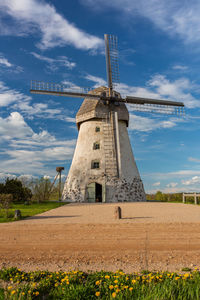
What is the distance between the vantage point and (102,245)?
7555 mm

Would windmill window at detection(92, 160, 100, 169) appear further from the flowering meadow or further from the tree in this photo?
the flowering meadow

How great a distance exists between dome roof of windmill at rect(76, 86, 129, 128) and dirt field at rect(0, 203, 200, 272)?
52.8 ft

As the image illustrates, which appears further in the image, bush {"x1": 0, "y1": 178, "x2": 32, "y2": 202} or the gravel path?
bush {"x1": 0, "y1": 178, "x2": 32, "y2": 202}

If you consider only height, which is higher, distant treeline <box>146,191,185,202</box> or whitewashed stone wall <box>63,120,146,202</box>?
whitewashed stone wall <box>63,120,146,202</box>

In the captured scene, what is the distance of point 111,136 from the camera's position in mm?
23641

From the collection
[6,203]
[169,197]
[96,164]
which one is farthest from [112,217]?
[169,197]

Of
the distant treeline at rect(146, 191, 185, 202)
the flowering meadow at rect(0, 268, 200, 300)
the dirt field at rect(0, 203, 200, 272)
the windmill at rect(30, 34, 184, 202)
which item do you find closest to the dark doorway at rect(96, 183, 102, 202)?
the windmill at rect(30, 34, 184, 202)

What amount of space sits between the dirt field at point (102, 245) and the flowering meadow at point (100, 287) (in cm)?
119

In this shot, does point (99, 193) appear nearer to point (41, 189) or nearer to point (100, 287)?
point (41, 189)

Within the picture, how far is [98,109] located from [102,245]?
18334 millimetres

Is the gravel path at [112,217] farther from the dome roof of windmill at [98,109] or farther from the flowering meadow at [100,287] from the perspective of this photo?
the dome roof of windmill at [98,109]

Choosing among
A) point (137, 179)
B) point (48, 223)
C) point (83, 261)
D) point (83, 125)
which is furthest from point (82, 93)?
point (83, 261)

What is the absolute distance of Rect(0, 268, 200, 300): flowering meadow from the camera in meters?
3.69

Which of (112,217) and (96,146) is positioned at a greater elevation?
(96,146)
